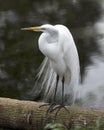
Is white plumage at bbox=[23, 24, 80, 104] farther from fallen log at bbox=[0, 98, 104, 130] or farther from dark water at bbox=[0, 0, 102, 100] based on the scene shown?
dark water at bbox=[0, 0, 102, 100]

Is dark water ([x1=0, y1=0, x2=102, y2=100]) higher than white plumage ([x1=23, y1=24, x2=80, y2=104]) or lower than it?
higher

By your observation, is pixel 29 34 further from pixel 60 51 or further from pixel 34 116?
pixel 60 51

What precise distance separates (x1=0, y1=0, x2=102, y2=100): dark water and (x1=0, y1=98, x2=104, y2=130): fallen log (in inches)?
80.0

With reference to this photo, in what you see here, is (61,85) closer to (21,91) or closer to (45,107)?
(45,107)

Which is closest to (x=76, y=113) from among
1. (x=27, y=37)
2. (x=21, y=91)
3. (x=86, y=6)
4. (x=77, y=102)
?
(x=77, y=102)

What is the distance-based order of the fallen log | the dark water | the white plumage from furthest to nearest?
1. the dark water
2. the fallen log
3. the white plumage

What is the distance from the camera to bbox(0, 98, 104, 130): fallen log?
5117 mm

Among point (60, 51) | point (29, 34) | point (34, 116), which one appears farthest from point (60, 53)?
point (29, 34)

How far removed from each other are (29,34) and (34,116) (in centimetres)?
474

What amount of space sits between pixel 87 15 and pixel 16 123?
5.83m

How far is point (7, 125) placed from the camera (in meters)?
5.46

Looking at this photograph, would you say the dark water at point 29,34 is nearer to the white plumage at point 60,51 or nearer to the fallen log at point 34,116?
the fallen log at point 34,116

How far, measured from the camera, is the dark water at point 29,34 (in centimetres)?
802

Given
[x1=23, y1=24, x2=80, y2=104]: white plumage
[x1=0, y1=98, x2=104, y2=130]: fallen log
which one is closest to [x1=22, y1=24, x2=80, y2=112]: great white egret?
[x1=23, y1=24, x2=80, y2=104]: white plumage
